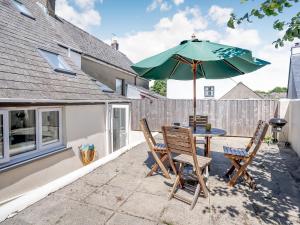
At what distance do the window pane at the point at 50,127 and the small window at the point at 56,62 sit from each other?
1.97 m

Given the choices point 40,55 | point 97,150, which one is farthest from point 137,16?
point 97,150

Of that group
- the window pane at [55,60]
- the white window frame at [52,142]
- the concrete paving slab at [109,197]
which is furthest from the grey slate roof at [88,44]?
the concrete paving slab at [109,197]

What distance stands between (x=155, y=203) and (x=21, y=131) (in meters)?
4.19

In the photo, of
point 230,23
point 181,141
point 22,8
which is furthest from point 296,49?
point 22,8

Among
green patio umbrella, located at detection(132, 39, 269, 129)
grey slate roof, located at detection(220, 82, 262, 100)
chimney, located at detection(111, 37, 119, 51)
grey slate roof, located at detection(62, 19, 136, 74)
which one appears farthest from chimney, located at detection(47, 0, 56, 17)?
grey slate roof, located at detection(220, 82, 262, 100)

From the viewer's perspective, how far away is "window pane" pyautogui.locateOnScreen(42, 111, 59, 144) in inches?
238

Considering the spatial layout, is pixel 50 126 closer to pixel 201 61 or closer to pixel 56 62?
pixel 56 62

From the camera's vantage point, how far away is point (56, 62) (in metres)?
8.09

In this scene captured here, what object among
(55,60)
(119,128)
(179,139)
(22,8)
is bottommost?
(119,128)

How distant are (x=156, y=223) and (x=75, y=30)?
15.1 meters

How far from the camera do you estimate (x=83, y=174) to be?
4.61 meters

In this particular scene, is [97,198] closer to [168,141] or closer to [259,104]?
[168,141]

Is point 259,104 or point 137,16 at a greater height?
point 137,16

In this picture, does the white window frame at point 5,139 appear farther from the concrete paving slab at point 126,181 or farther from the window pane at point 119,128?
the window pane at point 119,128
